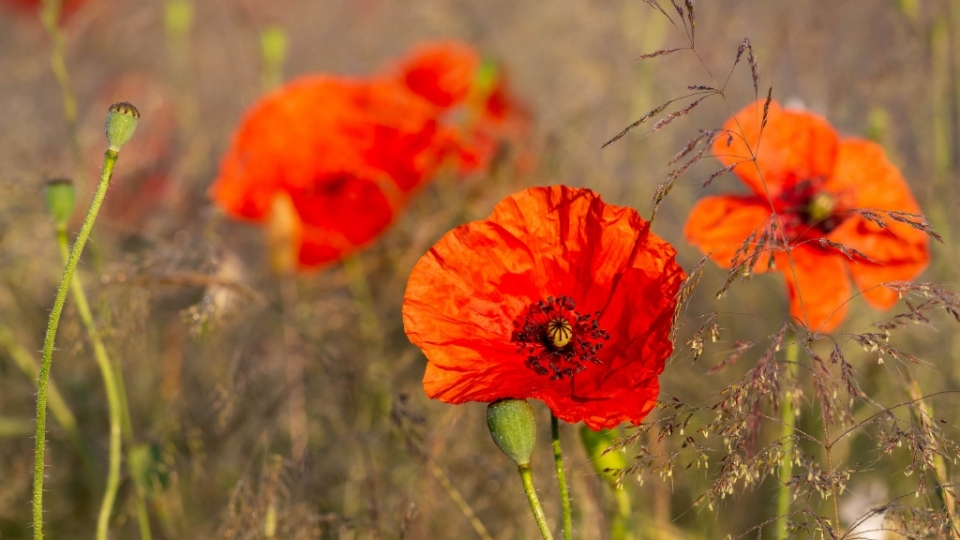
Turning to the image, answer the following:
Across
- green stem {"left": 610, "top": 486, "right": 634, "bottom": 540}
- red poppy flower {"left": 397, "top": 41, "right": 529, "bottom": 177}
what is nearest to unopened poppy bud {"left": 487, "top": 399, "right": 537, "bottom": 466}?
green stem {"left": 610, "top": 486, "right": 634, "bottom": 540}

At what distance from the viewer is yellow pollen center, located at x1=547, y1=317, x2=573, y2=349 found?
101 cm

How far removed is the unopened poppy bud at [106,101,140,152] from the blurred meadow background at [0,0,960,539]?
1.31 ft

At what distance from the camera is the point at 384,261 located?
2416 mm

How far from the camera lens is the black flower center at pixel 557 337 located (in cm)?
102

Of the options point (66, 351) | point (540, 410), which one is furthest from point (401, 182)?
point (66, 351)

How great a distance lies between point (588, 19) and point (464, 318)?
183cm

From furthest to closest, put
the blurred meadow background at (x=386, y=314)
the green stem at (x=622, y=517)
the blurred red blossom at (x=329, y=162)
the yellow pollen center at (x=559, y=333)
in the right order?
the blurred red blossom at (x=329, y=162) → the blurred meadow background at (x=386, y=314) → the green stem at (x=622, y=517) → the yellow pollen center at (x=559, y=333)

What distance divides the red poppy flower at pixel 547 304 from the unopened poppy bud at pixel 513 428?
0.02 m

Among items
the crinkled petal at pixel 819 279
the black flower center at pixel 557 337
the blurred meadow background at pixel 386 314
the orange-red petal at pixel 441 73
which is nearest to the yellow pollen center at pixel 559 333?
the black flower center at pixel 557 337

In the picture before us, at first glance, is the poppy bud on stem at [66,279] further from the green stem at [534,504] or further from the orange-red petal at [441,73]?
the orange-red petal at [441,73]

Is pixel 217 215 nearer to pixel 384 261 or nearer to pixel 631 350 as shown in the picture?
pixel 384 261

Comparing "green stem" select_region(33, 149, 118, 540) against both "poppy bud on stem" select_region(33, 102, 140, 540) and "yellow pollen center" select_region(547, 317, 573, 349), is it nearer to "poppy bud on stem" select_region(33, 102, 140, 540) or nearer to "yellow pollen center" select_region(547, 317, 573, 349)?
"poppy bud on stem" select_region(33, 102, 140, 540)

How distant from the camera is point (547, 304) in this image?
1.08 metres

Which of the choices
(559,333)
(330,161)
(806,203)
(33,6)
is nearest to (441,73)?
(330,161)
